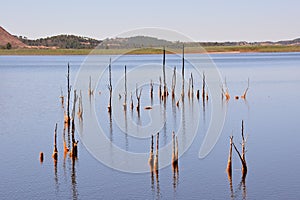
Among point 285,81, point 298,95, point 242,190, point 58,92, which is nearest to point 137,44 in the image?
point 242,190

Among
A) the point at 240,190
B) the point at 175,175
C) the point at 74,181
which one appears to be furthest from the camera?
the point at 175,175

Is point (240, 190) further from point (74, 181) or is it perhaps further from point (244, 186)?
point (74, 181)

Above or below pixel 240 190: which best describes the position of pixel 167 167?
above

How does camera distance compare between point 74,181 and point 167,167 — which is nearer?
point 74,181

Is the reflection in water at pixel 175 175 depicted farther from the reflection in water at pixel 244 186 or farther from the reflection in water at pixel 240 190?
the reflection in water at pixel 244 186

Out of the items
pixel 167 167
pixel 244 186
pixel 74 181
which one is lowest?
pixel 74 181

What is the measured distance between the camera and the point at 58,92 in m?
60.8

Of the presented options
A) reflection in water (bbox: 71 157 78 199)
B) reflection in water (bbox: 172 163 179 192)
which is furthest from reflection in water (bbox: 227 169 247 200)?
reflection in water (bbox: 71 157 78 199)

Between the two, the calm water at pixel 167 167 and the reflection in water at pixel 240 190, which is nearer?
the reflection in water at pixel 240 190

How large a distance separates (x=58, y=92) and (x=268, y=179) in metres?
41.3

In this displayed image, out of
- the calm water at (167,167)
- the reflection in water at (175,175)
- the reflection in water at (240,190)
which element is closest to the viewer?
the reflection in water at (240,190)

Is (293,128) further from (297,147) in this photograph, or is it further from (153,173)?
(153,173)

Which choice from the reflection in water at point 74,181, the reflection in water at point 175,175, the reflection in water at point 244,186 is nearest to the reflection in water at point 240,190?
the reflection in water at point 244,186

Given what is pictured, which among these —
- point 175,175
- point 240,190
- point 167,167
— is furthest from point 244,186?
point 167,167
